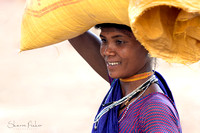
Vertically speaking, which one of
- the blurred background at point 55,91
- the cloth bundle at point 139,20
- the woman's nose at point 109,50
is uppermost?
the cloth bundle at point 139,20

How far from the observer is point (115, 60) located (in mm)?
1712

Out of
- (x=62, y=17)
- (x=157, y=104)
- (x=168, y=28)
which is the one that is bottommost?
(x=157, y=104)

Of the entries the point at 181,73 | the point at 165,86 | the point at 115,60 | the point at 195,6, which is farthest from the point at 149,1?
the point at 181,73

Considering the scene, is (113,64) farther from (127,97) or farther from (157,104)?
(157,104)

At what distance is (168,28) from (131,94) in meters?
0.53

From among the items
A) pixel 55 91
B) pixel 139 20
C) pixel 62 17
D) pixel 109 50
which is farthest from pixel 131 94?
pixel 55 91

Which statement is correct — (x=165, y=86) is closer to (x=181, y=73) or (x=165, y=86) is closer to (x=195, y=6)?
(x=195, y=6)

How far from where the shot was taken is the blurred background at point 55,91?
4660 mm

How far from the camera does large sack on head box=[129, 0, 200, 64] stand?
1152 millimetres

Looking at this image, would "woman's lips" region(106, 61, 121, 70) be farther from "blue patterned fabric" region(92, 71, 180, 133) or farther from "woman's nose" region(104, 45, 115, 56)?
"blue patterned fabric" region(92, 71, 180, 133)

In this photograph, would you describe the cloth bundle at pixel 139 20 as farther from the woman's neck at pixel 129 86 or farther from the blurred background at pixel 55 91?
the blurred background at pixel 55 91

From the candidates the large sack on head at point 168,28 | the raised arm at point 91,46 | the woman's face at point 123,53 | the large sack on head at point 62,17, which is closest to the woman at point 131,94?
Answer: the woman's face at point 123,53

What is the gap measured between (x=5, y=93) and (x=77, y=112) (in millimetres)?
1343

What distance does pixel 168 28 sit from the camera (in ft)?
4.33
